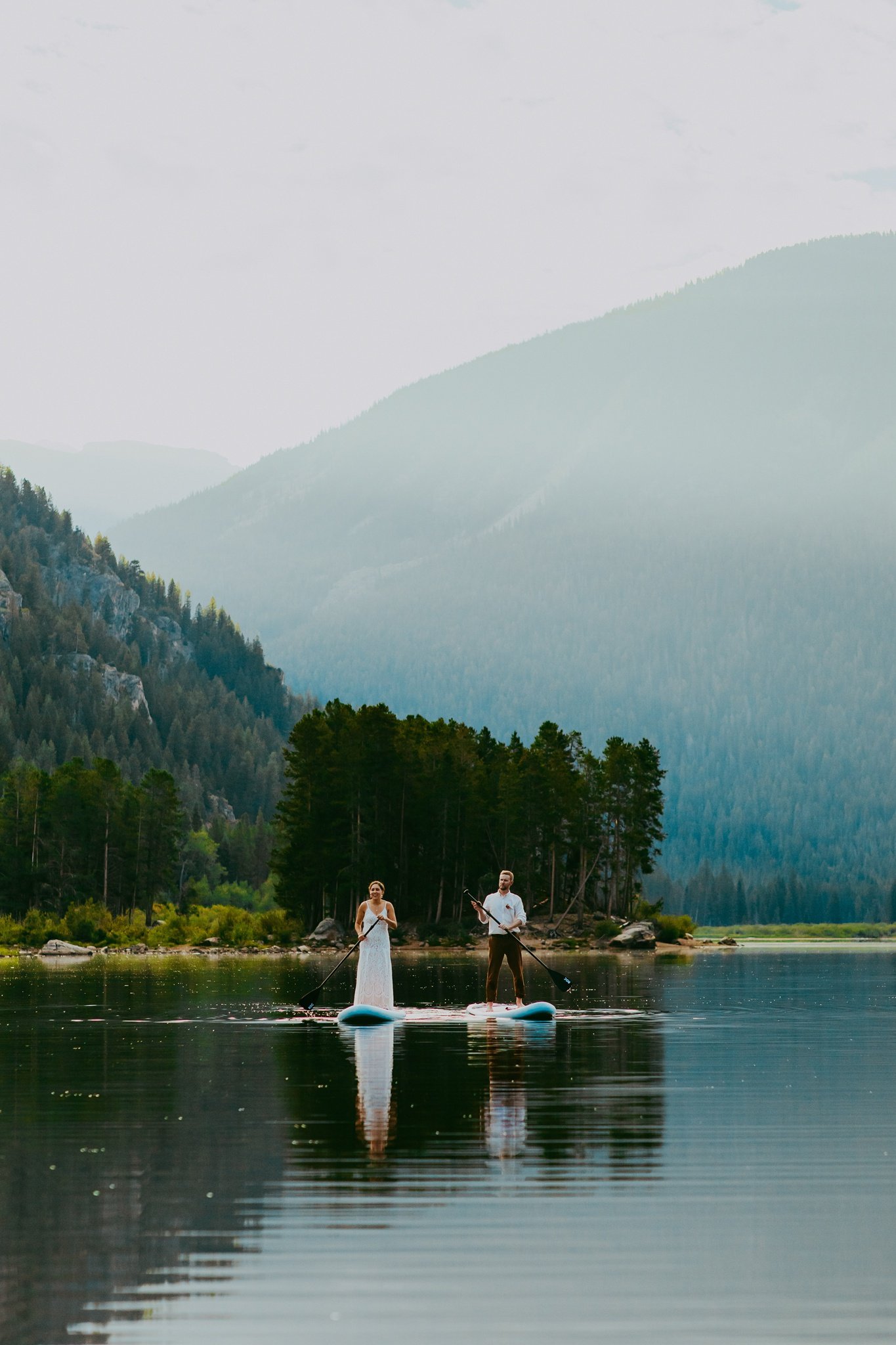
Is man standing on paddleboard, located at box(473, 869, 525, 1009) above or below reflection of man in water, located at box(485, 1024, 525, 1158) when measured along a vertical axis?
above

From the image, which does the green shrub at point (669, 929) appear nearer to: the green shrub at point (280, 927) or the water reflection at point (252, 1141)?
Answer: the green shrub at point (280, 927)

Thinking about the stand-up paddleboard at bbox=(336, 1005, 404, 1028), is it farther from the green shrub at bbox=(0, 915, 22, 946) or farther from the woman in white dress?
the green shrub at bbox=(0, 915, 22, 946)

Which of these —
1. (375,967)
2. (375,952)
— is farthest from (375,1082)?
(375,967)

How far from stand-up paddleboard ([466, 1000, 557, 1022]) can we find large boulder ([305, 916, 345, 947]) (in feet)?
254

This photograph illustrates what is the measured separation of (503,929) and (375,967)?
3555mm

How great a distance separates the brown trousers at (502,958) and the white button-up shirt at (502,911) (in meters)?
A: 0.22

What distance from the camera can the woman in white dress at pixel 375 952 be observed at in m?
34.9

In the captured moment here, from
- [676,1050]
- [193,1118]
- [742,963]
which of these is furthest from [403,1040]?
[742,963]

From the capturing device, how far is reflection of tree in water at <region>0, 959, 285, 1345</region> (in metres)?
11.7

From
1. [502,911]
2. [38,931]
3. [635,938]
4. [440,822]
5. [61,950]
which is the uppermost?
[440,822]

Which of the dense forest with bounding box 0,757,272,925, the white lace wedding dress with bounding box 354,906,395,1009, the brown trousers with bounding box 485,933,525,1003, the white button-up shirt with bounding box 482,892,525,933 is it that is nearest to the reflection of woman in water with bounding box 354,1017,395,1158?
the white lace wedding dress with bounding box 354,906,395,1009

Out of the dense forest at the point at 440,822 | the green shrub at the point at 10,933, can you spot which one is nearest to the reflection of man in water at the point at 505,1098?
the dense forest at the point at 440,822

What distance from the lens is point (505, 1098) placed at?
2125 cm

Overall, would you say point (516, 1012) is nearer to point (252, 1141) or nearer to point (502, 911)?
point (502, 911)
